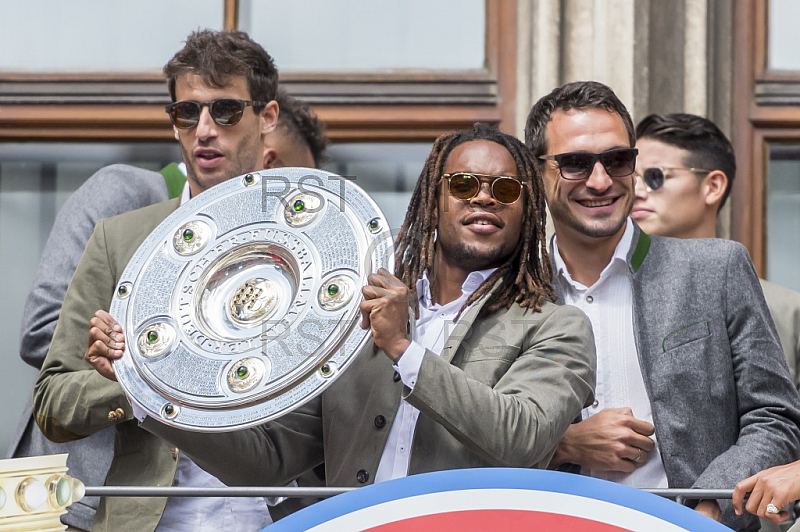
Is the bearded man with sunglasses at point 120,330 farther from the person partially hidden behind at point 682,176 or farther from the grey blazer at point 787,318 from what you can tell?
the grey blazer at point 787,318

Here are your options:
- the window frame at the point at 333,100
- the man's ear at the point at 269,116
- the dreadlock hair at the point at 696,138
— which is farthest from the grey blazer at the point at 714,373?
the window frame at the point at 333,100

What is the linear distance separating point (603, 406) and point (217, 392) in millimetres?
1034

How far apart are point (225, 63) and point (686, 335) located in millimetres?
1377

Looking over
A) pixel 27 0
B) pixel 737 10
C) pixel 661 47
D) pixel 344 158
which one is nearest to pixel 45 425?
pixel 344 158

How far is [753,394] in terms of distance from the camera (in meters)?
2.96

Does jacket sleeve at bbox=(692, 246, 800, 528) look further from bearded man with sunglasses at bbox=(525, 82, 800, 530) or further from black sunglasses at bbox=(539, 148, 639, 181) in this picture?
black sunglasses at bbox=(539, 148, 639, 181)

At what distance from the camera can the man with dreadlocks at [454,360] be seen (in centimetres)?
252

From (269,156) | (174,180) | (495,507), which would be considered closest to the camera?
(495,507)

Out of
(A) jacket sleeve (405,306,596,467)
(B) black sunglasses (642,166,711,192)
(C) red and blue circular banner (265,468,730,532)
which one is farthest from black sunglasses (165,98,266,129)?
(B) black sunglasses (642,166,711,192)

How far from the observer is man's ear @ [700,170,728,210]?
4.05m

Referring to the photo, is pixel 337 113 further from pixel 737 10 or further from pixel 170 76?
pixel 737 10

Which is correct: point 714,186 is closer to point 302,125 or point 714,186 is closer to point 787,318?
point 787,318

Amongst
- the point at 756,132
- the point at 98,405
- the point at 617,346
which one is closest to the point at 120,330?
the point at 98,405

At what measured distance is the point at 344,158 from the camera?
456 cm
